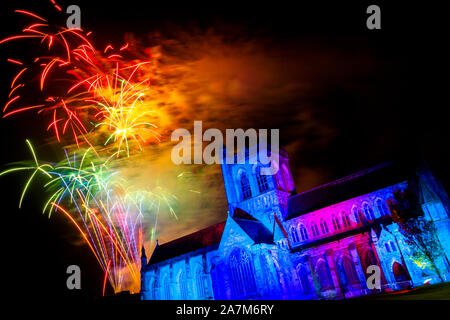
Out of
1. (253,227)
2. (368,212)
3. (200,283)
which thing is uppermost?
(253,227)

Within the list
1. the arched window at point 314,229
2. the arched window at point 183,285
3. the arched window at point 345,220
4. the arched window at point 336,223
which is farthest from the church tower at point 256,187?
the arched window at point 183,285

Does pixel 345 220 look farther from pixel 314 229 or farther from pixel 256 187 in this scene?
pixel 256 187

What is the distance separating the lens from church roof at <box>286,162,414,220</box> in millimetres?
36088

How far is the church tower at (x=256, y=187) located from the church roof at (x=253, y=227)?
981mm

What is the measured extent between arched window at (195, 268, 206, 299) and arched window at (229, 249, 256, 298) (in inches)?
297

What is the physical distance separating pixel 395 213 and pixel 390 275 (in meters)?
6.82

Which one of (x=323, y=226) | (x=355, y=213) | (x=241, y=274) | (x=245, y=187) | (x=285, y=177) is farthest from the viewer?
(x=285, y=177)

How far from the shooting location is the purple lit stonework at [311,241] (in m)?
30.7

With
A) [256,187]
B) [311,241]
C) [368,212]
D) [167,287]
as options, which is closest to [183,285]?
[167,287]

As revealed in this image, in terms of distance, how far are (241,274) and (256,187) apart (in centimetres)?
1372

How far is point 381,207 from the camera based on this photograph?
34875mm

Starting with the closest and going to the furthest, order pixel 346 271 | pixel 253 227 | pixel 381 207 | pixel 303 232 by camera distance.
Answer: pixel 346 271 → pixel 381 207 → pixel 253 227 → pixel 303 232

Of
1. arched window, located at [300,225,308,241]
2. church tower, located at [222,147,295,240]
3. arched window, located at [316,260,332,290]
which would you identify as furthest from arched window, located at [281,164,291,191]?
arched window, located at [316,260,332,290]
